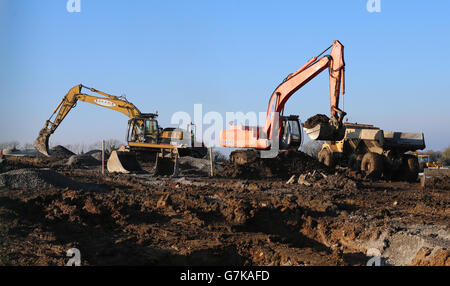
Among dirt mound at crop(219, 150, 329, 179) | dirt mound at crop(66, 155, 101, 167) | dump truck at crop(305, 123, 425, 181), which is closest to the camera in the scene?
dump truck at crop(305, 123, 425, 181)

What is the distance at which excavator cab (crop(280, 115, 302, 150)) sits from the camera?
14.8 m

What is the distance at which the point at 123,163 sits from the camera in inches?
682

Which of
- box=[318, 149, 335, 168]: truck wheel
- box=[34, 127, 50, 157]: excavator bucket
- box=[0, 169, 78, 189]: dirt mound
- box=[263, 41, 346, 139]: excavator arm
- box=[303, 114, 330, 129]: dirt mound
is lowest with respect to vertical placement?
box=[0, 169, 78, 189]: dirt mound

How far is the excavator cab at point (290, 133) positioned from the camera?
14828 mm

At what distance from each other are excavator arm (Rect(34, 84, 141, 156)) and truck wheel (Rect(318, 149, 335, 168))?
8874mm

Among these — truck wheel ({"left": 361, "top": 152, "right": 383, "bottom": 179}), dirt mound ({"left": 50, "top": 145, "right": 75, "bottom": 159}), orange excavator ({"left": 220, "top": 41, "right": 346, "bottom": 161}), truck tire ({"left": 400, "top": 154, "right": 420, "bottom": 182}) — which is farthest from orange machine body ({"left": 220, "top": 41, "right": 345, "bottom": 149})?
dirt mound ({"left": 50, "top": 145, "right": 75, "bottom": 159})

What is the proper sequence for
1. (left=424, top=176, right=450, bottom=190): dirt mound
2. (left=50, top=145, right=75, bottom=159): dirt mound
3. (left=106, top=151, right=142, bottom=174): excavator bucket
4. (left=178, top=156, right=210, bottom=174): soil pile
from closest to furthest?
(left=424, top=176, right=450, bottom=190): dirt mound
(left=106, top=151, right=142, bottom=174): excavator bucket
(left=178, top=156, right=210, bottom=174): soil pile
(left=50, top=145, right=75, bottom=159): dirt mound

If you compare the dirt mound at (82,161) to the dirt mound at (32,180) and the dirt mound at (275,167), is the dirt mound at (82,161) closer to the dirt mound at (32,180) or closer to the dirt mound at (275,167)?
the dirt mound at (275,167)

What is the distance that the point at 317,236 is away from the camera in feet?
25.3

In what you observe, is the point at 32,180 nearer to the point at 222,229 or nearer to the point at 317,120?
the point at 222,229

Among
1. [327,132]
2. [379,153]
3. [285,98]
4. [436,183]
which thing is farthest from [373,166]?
[285,98]

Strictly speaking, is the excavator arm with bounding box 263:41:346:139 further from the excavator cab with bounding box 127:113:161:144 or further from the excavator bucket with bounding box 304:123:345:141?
the excavator cab with bounding box 127:113:161:144

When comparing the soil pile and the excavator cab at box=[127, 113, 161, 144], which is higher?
the excavator cab at box=[127, 113, 161, 144]
